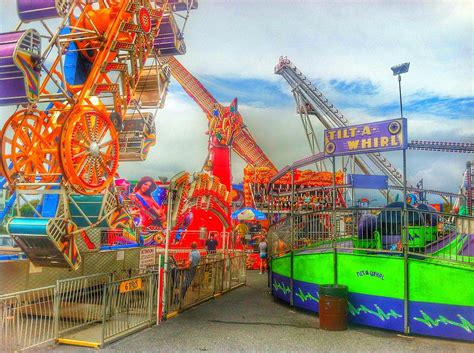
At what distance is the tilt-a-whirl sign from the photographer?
9.21 m

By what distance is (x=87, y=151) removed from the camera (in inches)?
354

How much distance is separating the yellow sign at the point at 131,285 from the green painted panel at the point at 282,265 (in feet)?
14.2

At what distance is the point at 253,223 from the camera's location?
29.0 metres

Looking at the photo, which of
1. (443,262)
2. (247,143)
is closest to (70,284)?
(443,262)

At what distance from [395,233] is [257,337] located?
12.8 feet

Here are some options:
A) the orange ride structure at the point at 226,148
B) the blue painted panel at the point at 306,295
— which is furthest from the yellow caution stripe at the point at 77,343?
the orange ride structure at the point at 226,148

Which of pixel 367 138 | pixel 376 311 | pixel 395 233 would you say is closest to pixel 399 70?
pixel 367 138

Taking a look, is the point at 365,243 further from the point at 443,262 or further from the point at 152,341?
the point at 152,341

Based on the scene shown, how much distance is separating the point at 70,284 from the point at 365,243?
658cm

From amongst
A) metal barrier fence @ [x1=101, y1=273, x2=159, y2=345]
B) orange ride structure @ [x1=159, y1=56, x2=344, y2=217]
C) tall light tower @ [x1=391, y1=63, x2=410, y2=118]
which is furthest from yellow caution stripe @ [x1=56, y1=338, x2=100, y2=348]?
orange ride structure @ [x1=159, y1=56, x2=344, y2=217]

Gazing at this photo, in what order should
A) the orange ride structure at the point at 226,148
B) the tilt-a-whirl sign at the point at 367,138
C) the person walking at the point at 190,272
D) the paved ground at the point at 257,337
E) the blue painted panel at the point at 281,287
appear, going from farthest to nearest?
the orange ride structure at the point at 226,148 → the blue painted panel at the point at 281,287 → the person walking at the point at 190,272 → the tilt-a-whirl sign at the point at 367,138 → the paved ground at the point at 257,337

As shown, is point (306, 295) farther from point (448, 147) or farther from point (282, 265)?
point (448, 147)

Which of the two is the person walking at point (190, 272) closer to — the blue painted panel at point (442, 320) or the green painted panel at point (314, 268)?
the green painted panel at point (314, 268)

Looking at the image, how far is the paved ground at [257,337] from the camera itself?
7.34 metres
